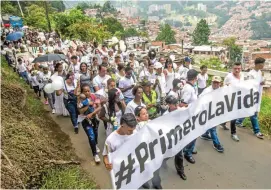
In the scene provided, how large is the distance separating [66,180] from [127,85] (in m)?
2.80

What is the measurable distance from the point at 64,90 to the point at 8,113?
1.69m

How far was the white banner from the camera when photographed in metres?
3.87

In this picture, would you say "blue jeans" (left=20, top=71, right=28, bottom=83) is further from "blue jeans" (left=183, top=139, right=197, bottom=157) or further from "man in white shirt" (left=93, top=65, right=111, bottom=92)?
"blue jeans" (left=183, top=139, right=197, bottom=157)

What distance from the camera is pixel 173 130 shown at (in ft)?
14.7

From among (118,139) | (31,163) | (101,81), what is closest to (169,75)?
(101,81)

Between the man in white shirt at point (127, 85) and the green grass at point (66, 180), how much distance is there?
228 centimetres

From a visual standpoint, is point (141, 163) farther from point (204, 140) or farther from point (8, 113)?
point (8, 113)

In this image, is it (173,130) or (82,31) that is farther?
(82,31)

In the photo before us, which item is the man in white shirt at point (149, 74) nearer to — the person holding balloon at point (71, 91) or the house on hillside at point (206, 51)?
the person holding balloon at point (71, 91)

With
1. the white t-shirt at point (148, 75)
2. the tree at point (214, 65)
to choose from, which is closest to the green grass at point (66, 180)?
the white t-shirt at point (148, 75)

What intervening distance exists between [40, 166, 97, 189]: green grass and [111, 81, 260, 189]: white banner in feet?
3.31

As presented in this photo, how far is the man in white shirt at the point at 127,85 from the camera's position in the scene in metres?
6.58

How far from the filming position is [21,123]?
17.8 ft

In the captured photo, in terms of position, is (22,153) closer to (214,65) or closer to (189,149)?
(189,149)
